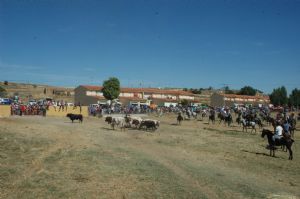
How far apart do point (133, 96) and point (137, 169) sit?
10374 cm

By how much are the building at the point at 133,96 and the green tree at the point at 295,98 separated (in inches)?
1481

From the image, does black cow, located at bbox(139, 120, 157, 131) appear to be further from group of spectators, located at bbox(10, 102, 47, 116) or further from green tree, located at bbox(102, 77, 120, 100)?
green tree, located at bbox(102, 77, 120, 100)

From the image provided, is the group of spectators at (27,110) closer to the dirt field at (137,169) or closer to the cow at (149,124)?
the cow at (149,124)

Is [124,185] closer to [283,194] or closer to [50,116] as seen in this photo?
[283,194]

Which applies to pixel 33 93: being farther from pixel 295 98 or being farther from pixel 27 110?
pixel 295 98

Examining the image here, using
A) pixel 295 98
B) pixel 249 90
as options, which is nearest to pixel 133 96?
pixel 295 98

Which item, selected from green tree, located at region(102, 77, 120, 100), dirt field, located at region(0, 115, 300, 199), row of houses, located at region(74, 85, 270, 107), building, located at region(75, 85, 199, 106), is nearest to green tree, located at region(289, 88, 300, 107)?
row of houses, located at region(74, 85, 270, 107)

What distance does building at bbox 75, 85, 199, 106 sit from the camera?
102 m

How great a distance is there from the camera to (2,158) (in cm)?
1786

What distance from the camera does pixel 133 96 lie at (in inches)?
4717

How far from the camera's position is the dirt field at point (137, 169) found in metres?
12.9

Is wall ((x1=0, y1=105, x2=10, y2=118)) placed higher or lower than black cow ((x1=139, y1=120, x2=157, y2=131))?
higher

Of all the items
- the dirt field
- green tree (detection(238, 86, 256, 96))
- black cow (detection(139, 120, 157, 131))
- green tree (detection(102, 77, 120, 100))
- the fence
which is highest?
green tree (detection(238, 86, 256, 96))

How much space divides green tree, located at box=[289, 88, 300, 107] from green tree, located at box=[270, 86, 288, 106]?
7.70 ft
